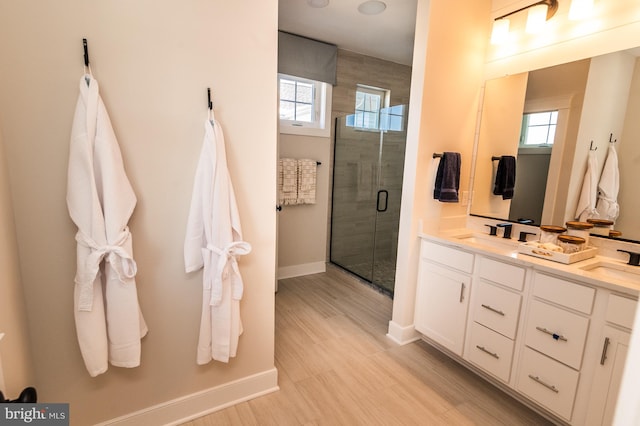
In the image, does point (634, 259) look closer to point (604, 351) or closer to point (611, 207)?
point (611, 207)

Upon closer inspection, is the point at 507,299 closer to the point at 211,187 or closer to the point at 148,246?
the point at 211,187

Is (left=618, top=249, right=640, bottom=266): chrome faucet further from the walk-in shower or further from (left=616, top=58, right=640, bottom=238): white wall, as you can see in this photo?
the walk-in shower

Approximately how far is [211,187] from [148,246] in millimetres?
404

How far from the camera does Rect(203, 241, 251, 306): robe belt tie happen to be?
4.64 ft

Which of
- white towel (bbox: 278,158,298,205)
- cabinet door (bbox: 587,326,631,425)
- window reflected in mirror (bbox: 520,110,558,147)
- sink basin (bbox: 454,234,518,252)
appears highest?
window reflected in mirror (bbox: 520,110,558,147)

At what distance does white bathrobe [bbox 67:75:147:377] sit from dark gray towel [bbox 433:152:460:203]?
1.96 meters

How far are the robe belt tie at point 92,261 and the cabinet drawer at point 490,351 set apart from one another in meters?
2.05

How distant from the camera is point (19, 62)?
1.08m

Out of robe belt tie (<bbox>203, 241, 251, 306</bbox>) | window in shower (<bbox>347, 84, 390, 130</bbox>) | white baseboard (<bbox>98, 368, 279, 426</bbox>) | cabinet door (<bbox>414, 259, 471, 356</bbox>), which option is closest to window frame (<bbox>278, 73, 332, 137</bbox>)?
window in shower (<bbox>347, 84, 390, 130</bbox>)

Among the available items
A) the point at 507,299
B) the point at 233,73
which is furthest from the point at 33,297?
the point at 507,299

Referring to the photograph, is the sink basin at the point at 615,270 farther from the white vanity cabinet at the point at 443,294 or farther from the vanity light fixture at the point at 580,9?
the vanity light fixture at the point at 580,9

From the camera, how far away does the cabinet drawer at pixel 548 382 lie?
148 cm

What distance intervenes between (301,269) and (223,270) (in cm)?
225

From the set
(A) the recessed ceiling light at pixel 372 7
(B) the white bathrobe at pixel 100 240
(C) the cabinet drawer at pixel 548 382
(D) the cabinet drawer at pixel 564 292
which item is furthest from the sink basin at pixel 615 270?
(A) the recessed ceiling light at pixel 372 7
